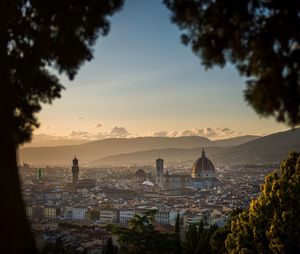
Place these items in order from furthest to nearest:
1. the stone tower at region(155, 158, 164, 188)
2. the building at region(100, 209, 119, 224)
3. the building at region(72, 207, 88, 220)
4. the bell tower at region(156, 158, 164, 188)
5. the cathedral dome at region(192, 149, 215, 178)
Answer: the stone tower at region(155, 158, 164, 188) → the bell tower at region(156, 158, 164, 188) → the cathedral dome at region(192, 149, 215, 178) → the building at region(72, 207, 88, 220) → the building at region(100, 209, 119, 224)

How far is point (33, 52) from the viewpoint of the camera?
414 centimetres

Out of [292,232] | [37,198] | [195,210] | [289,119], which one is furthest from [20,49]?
[37,198]

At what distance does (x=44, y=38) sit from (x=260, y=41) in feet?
5.72

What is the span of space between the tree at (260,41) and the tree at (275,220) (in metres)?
6.74

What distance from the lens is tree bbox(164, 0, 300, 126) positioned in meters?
3.54

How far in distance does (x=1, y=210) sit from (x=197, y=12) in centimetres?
210

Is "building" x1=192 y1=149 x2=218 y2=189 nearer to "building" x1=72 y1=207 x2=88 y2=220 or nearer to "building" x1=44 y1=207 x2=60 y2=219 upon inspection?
"building" x1=72 y1=207 x2=88 y2=220

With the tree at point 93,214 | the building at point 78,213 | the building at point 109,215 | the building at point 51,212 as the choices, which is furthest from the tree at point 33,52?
the building at point 51,212

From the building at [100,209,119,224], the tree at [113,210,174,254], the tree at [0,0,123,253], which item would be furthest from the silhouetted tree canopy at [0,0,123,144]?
the building at [100,209,119,224]

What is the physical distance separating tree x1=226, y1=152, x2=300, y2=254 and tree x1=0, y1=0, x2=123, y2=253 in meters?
6.96

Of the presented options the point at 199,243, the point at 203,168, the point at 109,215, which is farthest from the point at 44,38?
the point at 203,168

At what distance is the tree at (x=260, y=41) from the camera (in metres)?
3.54

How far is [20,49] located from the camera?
4.16 metres

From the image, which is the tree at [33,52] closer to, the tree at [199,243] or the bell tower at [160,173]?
the tree at [199,243]
